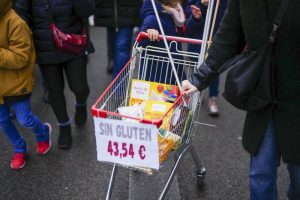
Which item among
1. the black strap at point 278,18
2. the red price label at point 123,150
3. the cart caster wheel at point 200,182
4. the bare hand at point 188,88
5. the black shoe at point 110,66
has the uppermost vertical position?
the black strap at point 278,18

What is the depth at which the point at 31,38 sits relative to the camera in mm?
3131

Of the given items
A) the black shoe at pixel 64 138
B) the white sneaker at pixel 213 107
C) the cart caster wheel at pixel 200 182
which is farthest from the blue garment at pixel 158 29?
the white sneaker at pixel 213 107

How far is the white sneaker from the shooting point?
14.6 feet

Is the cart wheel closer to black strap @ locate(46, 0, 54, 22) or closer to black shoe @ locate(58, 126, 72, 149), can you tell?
black shoe @ locate(58, 126, 72, 149)

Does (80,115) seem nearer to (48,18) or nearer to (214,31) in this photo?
(48,18)

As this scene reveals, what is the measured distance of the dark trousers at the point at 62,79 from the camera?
3.47 meters

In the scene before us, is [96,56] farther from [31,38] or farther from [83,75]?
[31,38]

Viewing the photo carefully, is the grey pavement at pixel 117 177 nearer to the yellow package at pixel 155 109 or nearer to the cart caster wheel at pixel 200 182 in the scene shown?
the cart caster wheel at pixel 200 182

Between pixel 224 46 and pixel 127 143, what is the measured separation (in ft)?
2.47

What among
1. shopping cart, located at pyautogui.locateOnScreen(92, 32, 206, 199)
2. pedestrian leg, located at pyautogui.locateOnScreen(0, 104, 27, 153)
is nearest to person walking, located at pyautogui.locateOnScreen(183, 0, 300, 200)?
shopping cart, located at pyautogui.locateOnScreen(92, 32, 206, 199)

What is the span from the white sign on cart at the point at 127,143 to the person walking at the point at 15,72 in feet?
3.69

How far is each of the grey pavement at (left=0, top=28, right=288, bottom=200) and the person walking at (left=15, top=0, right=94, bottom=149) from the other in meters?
0.38

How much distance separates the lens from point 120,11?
4.47 meters

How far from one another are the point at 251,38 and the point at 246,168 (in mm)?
1827
